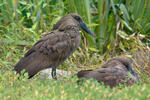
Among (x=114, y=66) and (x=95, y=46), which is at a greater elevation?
(x=114, y=66)

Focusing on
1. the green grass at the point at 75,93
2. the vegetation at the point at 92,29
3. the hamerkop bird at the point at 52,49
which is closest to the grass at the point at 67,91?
the green grass at the point at 75,93

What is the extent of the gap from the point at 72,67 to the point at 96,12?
1621mm

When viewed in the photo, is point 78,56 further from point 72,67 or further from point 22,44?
point 22,44

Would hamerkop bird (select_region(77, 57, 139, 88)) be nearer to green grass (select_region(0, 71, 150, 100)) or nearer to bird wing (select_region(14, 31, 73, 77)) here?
green grass (select_region(0, 71, 150, 100))

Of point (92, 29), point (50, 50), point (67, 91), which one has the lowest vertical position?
point (92, 29)

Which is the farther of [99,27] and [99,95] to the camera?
[99,27]

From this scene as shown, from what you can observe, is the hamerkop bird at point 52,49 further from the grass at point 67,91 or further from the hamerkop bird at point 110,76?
the hamerkop bird at point 110,76

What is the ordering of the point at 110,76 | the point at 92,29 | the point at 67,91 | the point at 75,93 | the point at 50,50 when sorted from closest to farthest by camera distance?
the point at 75,93, the point at 67,91, the point at 110,76, the point at 50,50, the point at 92,29

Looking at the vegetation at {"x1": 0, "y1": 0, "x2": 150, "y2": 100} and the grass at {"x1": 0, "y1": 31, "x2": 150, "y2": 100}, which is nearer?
the grass at {"x1": 0, "y1": 31, "x2": 150, "y2": 100}

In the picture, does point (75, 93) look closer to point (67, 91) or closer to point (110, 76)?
point (67, 91)

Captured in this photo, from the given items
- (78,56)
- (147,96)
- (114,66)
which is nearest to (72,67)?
(78,56)

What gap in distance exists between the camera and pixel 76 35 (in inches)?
220

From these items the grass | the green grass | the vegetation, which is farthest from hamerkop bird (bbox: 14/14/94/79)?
the green grass

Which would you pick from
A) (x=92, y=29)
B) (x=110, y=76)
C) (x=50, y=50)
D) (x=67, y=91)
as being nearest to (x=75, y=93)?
(x=67, y=91)
